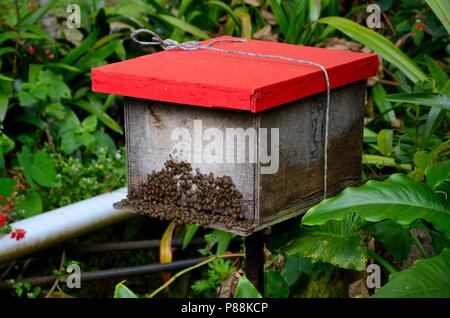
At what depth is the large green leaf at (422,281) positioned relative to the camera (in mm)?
2018

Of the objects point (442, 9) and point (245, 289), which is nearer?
point (245, 289)

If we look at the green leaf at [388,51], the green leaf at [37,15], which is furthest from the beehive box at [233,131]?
the green leaf at [37,15]

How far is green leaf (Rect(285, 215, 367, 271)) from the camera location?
2.52 m

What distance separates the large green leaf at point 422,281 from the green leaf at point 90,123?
7.72ft

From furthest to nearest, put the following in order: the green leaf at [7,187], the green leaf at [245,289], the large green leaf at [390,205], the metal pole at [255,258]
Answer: the green leaf at [7,187] → the metal pole at [255,258] → the large green leaf at [390,205] → the green leaf at [245,289]

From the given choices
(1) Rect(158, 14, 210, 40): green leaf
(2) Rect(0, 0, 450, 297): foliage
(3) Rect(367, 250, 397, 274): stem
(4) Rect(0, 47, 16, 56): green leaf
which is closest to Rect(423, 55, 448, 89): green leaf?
(2) Rect(0, 0, 450, 297): foliage

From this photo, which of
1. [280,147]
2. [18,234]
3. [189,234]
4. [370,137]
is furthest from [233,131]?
[189,234]

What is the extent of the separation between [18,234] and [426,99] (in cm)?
166

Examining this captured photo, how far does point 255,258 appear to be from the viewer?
2680mm

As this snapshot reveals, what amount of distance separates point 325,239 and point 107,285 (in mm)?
1930

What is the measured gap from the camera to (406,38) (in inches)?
169

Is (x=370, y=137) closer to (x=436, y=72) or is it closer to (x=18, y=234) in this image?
(x=436, y=72)

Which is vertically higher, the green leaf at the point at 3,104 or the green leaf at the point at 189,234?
the green leaf at the point at 3,104

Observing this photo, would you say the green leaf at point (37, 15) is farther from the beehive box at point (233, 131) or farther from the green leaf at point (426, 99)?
the green leaf at point (426, 99)
